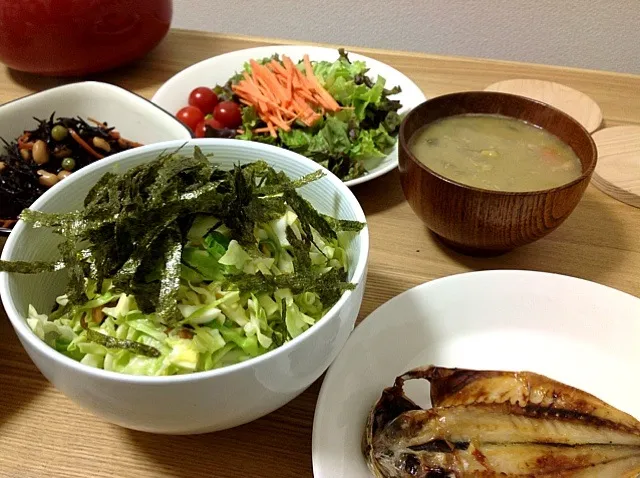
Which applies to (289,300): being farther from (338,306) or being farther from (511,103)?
(511,103)

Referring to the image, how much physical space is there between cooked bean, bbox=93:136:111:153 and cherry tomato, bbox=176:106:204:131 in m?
0.32

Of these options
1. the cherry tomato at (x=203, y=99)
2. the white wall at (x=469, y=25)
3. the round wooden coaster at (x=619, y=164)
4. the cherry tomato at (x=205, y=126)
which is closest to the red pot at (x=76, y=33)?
the cherry tomato at (x=203, y=99)

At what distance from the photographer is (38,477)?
880mm

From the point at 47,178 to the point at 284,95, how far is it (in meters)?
0.73

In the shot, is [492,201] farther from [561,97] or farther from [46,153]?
[46,153]

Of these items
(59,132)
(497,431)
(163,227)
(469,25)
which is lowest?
(469,25)

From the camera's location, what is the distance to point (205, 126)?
5.63 feet

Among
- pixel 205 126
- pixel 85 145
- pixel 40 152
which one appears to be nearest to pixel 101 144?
pixel 85 145

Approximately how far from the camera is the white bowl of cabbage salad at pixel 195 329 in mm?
730

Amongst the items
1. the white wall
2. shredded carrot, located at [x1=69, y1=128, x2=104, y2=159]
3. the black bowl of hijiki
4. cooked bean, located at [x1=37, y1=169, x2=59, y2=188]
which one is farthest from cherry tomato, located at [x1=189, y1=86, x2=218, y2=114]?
the white wall

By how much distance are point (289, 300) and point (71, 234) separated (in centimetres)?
35

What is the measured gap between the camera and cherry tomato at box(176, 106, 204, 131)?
5.68 ft

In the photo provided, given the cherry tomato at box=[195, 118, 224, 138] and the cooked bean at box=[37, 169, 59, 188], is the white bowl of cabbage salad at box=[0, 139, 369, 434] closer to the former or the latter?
the cooked bean at box=[37, 169, 59, 188]

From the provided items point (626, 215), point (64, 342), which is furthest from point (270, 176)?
point (626, 215)
